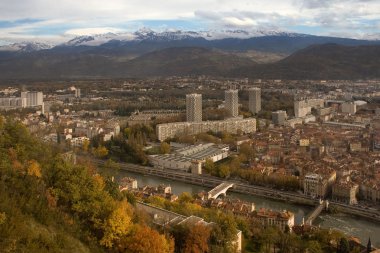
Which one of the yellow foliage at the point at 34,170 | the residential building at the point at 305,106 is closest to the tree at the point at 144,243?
the yellow foliage at the point at 34,170

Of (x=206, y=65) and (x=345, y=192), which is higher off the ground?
(x=206, y=65)

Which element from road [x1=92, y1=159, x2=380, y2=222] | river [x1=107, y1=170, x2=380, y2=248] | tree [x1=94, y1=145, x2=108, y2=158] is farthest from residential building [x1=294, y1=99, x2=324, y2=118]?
river [x1=107, y1=170, x2=380, y2=248]

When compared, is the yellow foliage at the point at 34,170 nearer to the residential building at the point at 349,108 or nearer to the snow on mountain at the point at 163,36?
the residential building at the point at 349,108

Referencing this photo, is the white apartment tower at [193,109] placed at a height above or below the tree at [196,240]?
above

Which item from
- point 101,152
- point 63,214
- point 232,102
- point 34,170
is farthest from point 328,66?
point 63,214

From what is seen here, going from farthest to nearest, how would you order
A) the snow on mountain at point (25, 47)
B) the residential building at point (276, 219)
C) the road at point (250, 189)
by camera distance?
the snow on mountain at point (25, 47) < the road at point (250, 189) < the residential building at point (276, 219)

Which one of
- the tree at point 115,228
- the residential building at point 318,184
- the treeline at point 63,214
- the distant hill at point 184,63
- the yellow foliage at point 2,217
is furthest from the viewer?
the distant hill at point 184,63

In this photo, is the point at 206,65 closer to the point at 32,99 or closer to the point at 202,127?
the point at 32,99

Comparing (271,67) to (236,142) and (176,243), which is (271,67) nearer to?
(236,142)
